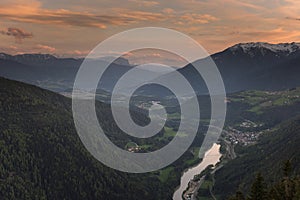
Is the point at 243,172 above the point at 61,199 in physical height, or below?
above

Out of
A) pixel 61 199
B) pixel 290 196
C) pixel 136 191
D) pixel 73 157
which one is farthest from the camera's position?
pixel 73 157

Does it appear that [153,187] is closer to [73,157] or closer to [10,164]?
[73,157]

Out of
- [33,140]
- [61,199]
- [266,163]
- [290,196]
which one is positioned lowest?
[61,199]

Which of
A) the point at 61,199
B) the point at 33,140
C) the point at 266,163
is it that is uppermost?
the point at 266,163

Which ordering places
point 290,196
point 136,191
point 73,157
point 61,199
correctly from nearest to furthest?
point 290,196 < point 61,199 < point 136,191 < point 73,157

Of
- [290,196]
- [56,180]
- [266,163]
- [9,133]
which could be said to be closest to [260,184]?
[290,196]

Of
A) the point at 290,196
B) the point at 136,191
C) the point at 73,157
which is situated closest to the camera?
the point at 290,196

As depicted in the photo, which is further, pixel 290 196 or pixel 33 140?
pixel 33 140

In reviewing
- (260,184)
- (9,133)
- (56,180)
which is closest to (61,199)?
(56,180)

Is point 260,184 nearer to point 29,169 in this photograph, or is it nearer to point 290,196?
point 290,196
